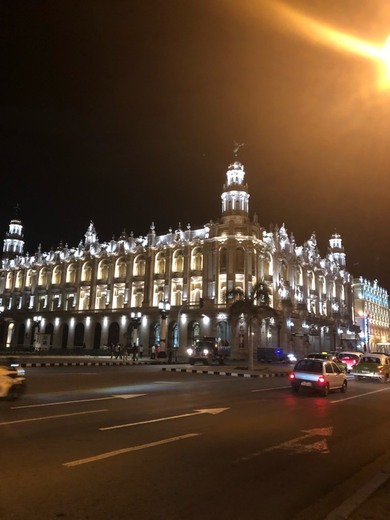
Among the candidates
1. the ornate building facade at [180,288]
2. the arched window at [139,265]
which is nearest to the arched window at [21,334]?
the ornate building facade at [180,288]

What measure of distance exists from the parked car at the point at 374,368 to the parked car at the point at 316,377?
9156 millimetres

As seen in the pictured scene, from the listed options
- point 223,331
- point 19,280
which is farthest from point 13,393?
point 19,280

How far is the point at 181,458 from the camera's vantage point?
733 centimetres

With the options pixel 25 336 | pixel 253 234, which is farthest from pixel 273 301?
pixel 25 336

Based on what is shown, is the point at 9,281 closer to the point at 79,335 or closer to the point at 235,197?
the point at 79,335

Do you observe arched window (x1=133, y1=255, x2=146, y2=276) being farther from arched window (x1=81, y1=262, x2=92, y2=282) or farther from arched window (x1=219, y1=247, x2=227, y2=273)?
arched window (x1=219, y1=247, x2=227, y2=273)

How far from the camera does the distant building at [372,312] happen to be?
352ft

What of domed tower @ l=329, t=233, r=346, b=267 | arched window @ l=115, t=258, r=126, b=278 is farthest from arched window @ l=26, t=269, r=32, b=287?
domed tower @ l=329, t=233, r=346, b=267

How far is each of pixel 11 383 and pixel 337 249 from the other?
9573cm

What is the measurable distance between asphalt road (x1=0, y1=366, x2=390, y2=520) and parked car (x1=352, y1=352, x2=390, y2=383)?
46.1 feet

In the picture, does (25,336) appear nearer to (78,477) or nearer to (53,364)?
(53,364)

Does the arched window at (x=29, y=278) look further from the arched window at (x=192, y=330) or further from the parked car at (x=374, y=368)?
the parked car at (x=374, y=368)

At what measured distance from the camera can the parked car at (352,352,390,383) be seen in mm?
27016

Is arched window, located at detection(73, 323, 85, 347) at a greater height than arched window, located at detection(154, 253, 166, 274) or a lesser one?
lesser
